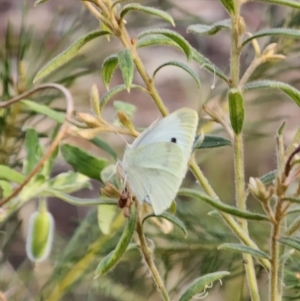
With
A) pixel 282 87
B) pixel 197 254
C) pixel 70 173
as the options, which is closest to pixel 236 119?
pixel 282 87

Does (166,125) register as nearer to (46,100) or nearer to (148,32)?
(148,32)

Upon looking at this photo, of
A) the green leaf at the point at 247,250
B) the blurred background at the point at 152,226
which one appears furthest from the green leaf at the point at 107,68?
the blurred background at the point at 152,226

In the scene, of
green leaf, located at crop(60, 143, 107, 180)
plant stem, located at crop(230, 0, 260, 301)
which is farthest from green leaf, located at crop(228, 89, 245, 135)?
green leaf, located at crop(60, 143, 107, 180)

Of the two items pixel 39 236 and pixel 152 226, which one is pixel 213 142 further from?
pixel 152 226

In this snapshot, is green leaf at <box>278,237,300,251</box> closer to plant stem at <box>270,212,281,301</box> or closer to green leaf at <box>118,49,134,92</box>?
plant stem at <box>270,212,281,301</box>

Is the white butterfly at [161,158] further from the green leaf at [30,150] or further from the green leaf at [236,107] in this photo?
the green leaf at [30,150]
